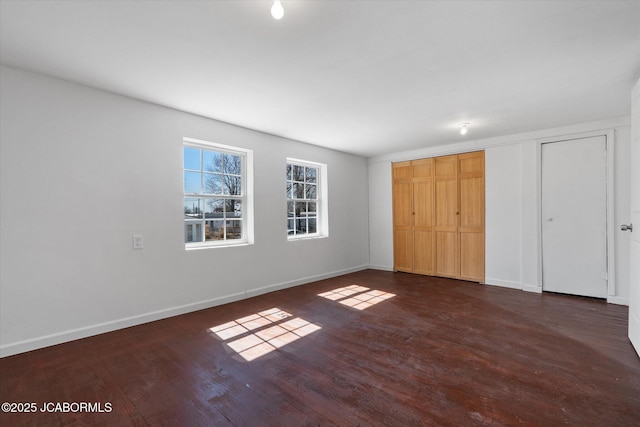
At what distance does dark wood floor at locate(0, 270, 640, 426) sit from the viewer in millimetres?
1751

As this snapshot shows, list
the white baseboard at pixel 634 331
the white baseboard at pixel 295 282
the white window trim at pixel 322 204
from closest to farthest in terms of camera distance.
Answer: the white baseboard at pixel 634 331
the white baseboard at pixel 295 282
the white window trim at pixel 322 204

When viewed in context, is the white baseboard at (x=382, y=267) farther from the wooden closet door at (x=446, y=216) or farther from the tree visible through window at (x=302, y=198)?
the tree visible through window at (x=302, y=198)

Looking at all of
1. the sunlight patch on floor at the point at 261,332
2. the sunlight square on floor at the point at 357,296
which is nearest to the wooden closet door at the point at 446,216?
the sunlight square on floor at the point at 357,296

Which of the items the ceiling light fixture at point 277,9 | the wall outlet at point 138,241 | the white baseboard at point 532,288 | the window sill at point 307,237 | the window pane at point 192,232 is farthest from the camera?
the window sill at point 307,237

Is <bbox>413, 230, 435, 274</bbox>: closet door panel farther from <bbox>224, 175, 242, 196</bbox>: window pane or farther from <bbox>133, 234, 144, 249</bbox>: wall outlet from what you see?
<bbox>133, 234, 144, 249</bbox>: wall outlet

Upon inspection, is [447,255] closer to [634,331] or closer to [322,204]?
[322,204]

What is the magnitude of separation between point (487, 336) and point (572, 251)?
2.54 metres

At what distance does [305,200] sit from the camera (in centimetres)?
528

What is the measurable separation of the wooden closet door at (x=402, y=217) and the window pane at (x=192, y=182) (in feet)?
12.9

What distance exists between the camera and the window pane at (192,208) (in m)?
3.69

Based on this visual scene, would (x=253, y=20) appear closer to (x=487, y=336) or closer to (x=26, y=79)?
(x=26, y=79)

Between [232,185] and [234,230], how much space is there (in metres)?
0.66

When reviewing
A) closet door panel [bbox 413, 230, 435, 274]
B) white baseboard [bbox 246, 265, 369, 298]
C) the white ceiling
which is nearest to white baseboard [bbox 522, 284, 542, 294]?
closet door panel [bbox 413, 230, 435, 274]

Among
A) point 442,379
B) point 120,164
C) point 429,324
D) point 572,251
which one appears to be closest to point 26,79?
point 120,164
